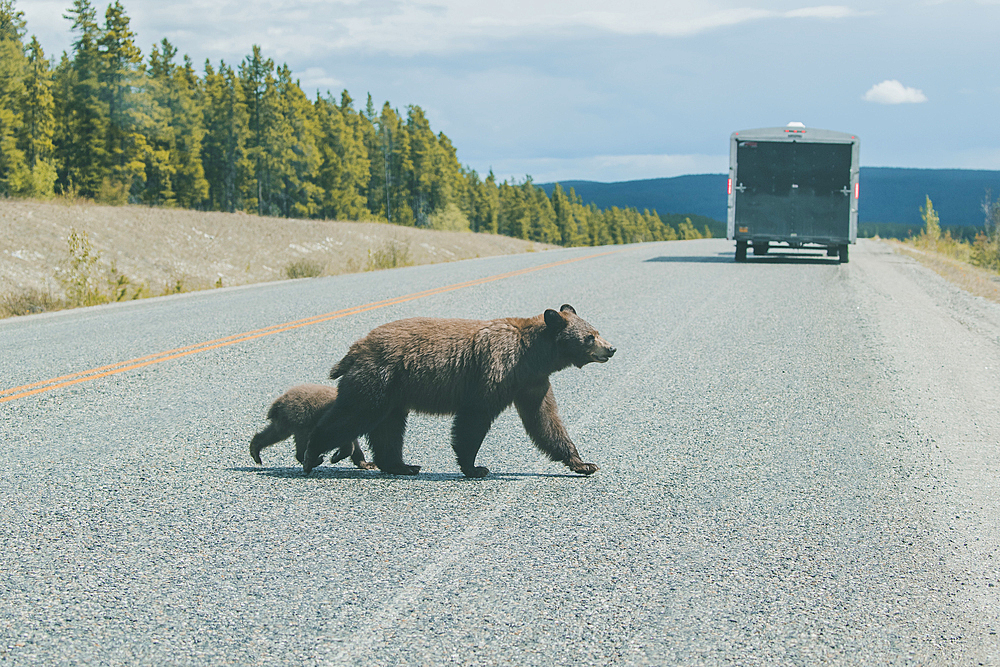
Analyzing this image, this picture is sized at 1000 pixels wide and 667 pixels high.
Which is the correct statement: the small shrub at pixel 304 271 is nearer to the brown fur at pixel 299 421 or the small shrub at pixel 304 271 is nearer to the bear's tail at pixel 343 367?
the brown fur at pixel 299 421

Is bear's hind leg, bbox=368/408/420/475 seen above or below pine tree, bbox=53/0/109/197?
below

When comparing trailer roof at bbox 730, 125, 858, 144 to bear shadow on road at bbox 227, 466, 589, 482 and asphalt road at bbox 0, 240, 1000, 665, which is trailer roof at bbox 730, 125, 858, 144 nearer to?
asphalt road at bbox 0, 240, 1000, 665

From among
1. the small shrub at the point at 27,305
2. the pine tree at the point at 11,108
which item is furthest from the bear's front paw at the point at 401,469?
the pine tree at the point at 11,108

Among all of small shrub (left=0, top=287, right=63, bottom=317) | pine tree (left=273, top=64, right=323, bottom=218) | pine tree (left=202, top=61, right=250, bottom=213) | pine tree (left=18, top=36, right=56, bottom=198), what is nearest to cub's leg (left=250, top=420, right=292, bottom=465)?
small shrub (left=0, top=287, right=63, bottom=317)

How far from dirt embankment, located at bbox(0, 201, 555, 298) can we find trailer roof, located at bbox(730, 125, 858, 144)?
1039 cm

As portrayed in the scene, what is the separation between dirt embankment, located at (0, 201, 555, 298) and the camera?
22.4m

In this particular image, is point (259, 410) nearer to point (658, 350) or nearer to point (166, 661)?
point (166, 661)

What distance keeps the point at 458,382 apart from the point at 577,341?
69cm

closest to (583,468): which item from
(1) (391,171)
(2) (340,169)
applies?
(2) (340,169)

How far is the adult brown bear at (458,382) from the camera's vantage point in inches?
180

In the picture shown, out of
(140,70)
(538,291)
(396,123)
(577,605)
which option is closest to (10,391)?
(577,605)

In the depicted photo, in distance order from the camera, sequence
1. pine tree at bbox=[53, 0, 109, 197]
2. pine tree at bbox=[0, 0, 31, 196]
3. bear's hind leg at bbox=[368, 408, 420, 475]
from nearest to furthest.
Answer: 1. bear's hind leg at bbox=[368, 408, 420, 475]
2. pine tree at bbox=[0, 0, 31, 196]
3. pine tree at bbox=[53, 0, 109, 197]

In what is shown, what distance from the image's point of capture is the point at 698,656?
2.75 metres

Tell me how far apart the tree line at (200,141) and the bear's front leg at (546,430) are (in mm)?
30930
